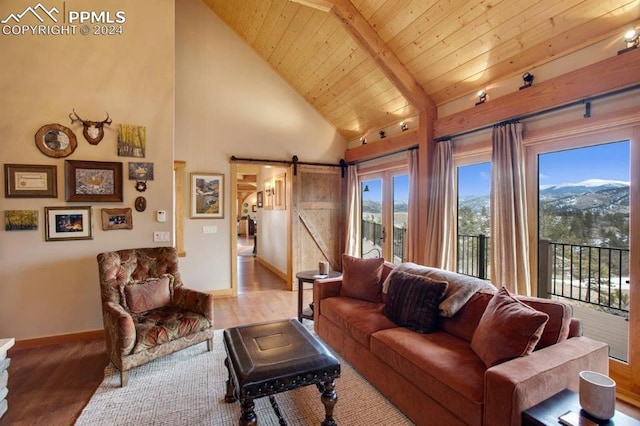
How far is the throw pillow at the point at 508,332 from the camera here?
5.65 feet

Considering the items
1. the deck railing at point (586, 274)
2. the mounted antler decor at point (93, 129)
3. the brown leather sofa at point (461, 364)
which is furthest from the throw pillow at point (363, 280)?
the mounted antler decor at point (93, 129)

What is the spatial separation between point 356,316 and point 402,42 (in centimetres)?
321

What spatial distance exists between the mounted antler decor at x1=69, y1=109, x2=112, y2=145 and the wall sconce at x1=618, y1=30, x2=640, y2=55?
4.97 m

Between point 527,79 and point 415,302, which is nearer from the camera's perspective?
point 415,302

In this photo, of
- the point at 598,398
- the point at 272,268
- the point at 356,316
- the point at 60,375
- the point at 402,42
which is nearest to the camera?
the point at 598,398

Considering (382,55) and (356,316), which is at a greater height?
(382,55)

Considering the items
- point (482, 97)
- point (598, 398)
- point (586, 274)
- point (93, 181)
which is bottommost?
point (598, 398)

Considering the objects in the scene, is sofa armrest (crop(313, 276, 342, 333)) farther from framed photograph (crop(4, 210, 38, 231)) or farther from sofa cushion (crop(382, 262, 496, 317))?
framed photograph (crop(4, 210, 38, 231))

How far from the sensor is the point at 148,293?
122 inches

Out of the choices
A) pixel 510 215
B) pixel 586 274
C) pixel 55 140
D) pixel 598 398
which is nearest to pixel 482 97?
pixel 510 215

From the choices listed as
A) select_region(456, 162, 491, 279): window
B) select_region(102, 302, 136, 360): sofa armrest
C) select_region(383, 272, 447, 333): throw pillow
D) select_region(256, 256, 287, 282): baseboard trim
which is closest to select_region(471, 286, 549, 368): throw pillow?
select_region(383, 272, 447, 333): throw pillow

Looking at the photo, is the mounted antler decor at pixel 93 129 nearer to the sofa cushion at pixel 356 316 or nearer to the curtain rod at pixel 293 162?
the curtain rod at pixel 293 162

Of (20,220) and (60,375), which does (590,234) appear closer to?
(60,375)

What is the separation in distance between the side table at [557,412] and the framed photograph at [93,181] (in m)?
4.11
